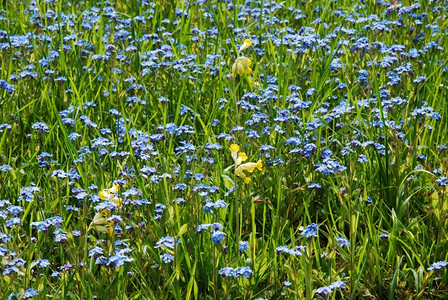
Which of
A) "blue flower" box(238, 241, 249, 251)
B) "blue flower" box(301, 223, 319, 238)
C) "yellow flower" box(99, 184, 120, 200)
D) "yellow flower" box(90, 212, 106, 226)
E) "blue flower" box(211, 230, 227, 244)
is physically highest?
"yellow flower" box(99, 184, 120, 200)

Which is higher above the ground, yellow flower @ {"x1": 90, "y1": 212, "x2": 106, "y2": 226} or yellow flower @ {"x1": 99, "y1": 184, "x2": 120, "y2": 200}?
yellow flower @ {"x1": 99, "y1": 184, "x2": 120, "y2": 200}

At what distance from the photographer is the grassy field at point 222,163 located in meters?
2.67

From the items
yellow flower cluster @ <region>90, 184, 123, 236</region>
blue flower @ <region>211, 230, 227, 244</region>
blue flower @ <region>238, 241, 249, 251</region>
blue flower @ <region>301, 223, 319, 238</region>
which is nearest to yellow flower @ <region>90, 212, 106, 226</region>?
yellow flower cluster @ <region>90, 184, 123, 236</region>

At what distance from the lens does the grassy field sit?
8.75ft

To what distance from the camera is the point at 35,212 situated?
3.09 metres

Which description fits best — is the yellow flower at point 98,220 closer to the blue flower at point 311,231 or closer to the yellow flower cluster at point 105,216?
the yellow flower cluster at point 105,216

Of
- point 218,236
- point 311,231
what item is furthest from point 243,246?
point 311,231

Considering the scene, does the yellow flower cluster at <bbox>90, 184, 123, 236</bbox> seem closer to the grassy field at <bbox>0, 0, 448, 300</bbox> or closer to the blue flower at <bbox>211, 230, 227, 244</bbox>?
the grassy field at <bbox>0, 0, 448, 300</bbox>

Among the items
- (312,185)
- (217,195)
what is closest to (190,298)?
(217,195)

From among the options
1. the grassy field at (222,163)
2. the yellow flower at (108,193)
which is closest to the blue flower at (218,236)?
the grassy field at (222,163)

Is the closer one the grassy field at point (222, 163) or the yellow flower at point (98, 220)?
the yellow flower at point (98, 220)

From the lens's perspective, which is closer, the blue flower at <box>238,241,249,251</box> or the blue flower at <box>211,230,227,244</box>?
the blue flower at <box>211,230,227,244</box>

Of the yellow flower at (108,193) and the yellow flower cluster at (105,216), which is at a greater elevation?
the yellow flower at (108,193)

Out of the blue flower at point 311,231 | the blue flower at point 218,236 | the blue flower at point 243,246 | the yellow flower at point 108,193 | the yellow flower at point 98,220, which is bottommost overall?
the blue flower at point 243,246
